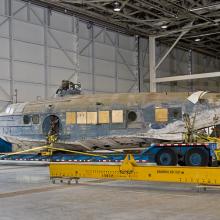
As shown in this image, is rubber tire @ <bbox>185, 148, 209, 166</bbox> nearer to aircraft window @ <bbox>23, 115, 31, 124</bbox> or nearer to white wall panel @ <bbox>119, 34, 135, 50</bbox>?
aircraft window @ <bbox>23, 115, 31, 124</bbox>

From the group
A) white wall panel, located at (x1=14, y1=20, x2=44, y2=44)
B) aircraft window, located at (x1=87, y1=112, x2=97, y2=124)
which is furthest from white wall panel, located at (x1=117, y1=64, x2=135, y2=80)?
aircraft window, located at (x1=87, y1=112, x2=97, y2=124)

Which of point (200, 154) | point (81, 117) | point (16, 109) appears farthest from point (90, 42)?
point (200, 154)

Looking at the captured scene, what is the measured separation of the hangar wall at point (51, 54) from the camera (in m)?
31.3

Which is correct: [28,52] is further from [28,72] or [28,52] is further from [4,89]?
[4,89]

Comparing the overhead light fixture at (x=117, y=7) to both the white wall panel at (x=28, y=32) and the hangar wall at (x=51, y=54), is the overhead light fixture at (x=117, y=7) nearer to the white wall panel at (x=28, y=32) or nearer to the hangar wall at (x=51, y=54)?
the hangar wall at (x=51, y=54)

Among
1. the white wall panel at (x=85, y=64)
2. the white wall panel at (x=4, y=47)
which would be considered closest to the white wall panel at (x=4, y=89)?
the white wall panel at (x=4, y=47)

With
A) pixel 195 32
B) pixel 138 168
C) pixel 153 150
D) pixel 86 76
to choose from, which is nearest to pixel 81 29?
pixel 86 76

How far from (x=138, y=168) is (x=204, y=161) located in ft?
12.5

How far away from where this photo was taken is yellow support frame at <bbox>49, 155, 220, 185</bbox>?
13.2 meters

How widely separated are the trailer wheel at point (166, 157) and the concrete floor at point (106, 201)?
1.95 m

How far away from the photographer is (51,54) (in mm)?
34188

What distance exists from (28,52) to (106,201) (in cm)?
2259

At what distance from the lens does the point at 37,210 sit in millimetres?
10820

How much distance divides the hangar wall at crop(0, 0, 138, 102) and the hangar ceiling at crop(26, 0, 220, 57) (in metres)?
1.26
